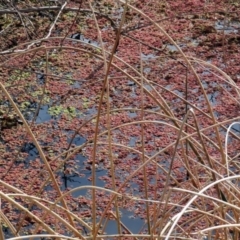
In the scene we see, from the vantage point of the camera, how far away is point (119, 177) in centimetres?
213

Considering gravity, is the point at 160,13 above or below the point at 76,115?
above

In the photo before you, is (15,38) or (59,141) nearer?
(59,141)

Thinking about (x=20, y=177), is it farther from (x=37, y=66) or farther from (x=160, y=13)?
(x=160, y=13)

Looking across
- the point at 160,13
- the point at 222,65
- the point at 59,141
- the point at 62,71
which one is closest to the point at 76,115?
the point at 59,141

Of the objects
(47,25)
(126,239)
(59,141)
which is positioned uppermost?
(47,25)

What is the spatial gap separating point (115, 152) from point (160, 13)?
4.12 feet

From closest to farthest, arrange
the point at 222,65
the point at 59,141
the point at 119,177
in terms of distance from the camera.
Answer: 1. the point at 119,177
2. the point at 59,141
3. the point at 222,65

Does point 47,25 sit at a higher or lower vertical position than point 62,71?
higher

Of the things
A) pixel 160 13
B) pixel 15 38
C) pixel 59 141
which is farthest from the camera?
pixel 160 13

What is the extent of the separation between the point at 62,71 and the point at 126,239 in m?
1.24

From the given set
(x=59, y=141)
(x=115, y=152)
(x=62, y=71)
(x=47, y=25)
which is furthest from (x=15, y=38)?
(x=115, y=152)

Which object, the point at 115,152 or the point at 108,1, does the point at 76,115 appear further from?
the point at 108,1

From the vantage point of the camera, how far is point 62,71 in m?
2.84

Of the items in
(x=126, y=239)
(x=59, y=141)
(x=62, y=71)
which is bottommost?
(x=126, y=239)
